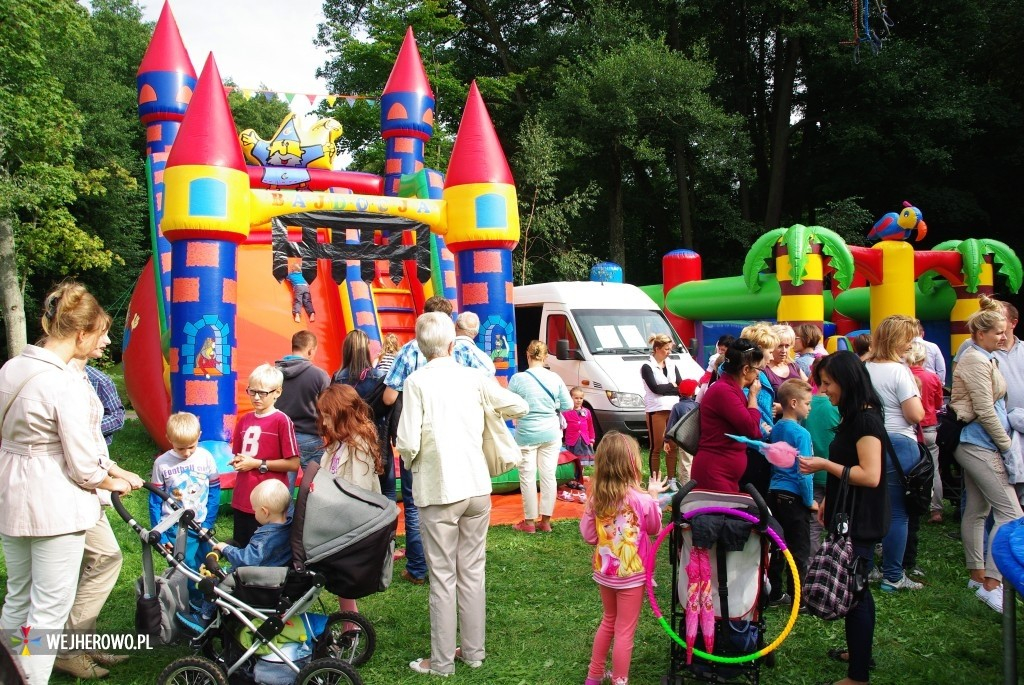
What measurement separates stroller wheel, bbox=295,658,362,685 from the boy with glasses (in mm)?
1118

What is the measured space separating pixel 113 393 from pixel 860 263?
10832 mm

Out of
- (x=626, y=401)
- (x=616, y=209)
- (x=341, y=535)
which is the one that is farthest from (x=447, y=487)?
(x=616, y=209)

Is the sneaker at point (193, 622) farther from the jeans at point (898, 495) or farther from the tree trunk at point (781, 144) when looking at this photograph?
the tree trunk at point (781, 144)

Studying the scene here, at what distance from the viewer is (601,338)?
1035 cm

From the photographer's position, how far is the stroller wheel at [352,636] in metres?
3.80

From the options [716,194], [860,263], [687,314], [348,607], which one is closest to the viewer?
[348,607]

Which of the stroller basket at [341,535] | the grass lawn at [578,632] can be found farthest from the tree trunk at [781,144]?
the stroller basket at [341,535]

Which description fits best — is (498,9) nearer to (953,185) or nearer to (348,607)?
(953,185)

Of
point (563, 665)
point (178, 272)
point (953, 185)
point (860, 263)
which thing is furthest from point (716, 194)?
point (563, 665)

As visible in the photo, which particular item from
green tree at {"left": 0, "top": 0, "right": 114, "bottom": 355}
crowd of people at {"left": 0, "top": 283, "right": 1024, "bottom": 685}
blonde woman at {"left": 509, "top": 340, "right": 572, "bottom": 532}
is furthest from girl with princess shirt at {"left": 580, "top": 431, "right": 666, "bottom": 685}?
green tree at {"left": 0, "top": 0, "right": 114, "bottom": 355}

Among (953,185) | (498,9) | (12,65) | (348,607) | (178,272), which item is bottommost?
(348,607)

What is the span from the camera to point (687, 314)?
15664 millimetres

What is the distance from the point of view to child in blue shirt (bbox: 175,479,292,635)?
3.44m

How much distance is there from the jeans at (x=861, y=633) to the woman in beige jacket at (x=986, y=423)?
1515 mm
